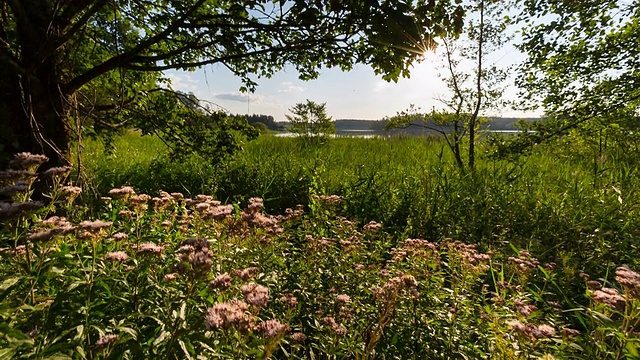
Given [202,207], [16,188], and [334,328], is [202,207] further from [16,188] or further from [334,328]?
[334,328]

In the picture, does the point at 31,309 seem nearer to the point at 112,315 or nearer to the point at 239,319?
the point at 112,315

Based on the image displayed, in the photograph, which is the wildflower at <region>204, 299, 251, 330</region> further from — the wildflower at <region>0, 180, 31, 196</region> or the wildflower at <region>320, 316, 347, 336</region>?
the wildflower at <region>0, 180, 31, 196</region>

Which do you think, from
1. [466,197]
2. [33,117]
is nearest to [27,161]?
[33,117]

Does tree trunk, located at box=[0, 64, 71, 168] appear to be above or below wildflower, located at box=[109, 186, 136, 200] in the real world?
above

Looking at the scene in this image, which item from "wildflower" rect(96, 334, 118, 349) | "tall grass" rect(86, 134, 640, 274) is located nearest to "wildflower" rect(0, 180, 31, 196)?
"wildflower" rect(96, 334, 118, 349)

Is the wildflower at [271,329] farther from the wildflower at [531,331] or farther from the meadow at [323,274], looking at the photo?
the wildflower at [531,331]

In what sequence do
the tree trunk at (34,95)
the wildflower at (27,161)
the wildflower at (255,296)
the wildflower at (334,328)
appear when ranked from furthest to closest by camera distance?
the tree trunk at (34,95), the wildflower at (27,161), the wildflower at (334,328), the wildflower at (255,296)

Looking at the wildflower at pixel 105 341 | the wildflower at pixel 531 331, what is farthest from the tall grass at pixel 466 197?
the wildflower at pixel 105 341

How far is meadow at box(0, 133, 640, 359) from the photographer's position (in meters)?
1.49

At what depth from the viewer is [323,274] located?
2.95 metres

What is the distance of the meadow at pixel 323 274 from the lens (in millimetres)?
1492

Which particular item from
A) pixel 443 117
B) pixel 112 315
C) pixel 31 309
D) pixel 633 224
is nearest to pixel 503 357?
pixel 112 315

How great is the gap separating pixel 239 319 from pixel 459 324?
5.70 feet

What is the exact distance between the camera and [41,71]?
9.80 feet
